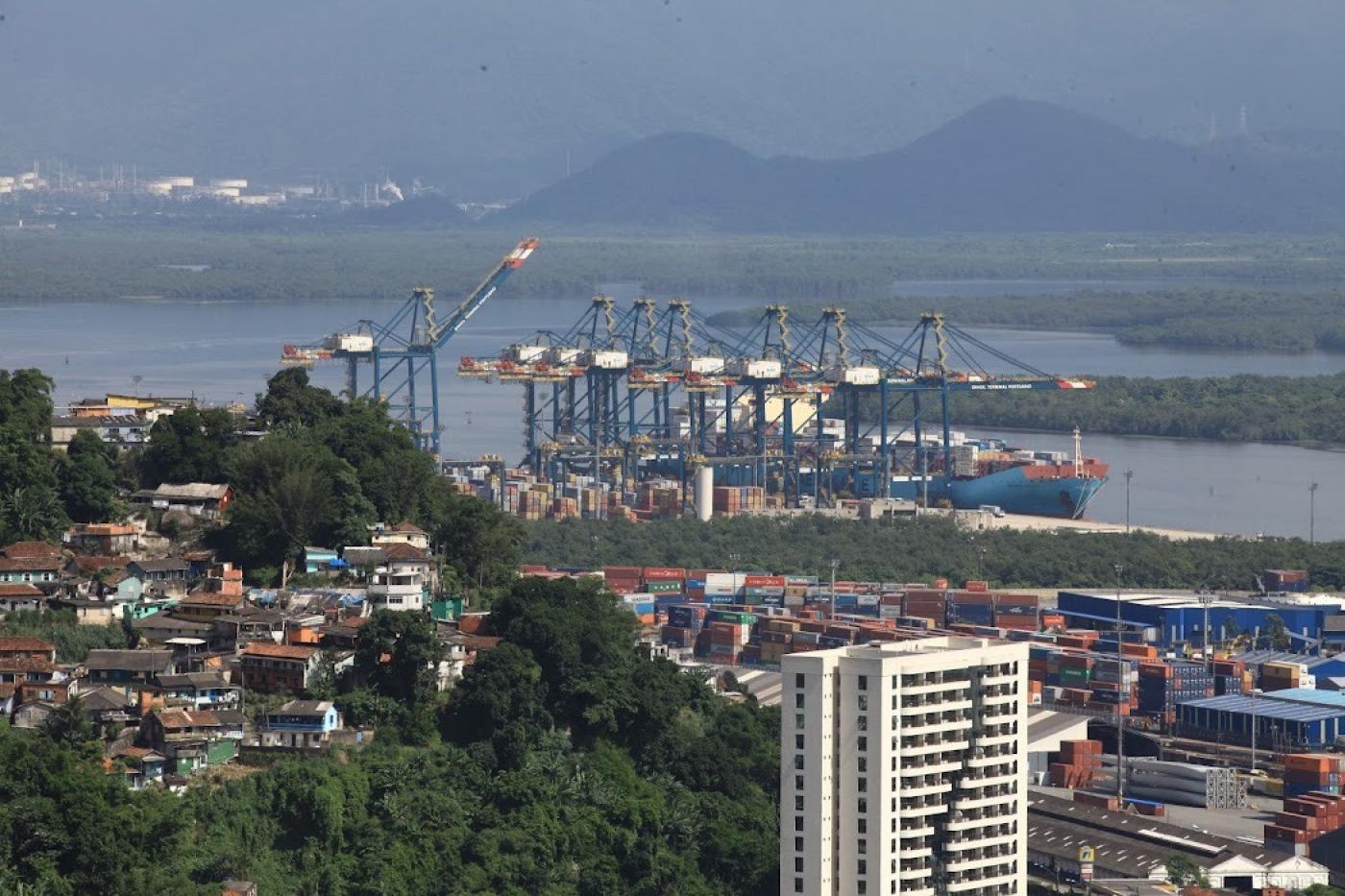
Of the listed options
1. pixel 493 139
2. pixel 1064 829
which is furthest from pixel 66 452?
pixel 493 139

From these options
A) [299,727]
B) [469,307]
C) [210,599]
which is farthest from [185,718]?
[469,307]

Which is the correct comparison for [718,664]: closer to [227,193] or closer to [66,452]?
[66,452]

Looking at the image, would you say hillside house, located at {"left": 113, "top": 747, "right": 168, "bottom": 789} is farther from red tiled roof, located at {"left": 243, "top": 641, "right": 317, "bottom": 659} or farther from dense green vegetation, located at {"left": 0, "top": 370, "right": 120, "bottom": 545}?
dense green vegetation, located at {"left": 0, "top": 370, "right": 120, "bottom": 545}

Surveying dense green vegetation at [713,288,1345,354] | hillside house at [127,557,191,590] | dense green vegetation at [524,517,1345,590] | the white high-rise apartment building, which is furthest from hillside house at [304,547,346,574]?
dense green vegetation at [713,288,1345,354]

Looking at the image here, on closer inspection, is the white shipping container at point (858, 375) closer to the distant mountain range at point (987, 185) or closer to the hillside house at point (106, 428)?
the hillside house at point (106, 428)

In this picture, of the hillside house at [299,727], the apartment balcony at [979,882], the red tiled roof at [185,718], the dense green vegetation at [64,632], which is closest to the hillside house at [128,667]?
the dense green vegetation at [64,632]

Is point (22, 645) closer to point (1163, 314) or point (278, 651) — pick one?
point (278, 651)
